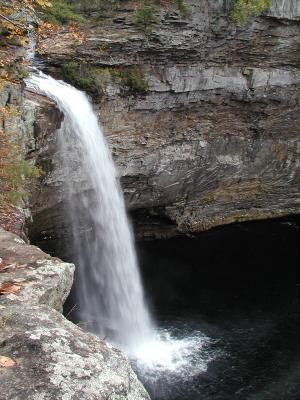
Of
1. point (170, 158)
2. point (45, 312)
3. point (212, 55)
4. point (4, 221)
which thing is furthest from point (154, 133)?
point (45, 312)

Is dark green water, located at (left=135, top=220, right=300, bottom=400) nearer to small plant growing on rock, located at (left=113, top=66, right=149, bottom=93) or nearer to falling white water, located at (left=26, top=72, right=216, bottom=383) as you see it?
falling white water, located at (left=26, top=72, right=216, bottom=383)

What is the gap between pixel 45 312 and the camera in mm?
4418

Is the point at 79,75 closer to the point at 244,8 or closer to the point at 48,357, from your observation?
the point at 244,8

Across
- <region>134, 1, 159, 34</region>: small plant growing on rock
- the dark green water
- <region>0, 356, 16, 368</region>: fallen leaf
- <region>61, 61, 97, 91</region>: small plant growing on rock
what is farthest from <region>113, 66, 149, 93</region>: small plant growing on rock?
<region>0, 356, 16, 368</region>: fallen leaf

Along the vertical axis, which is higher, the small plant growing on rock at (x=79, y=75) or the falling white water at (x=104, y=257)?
the small plant growing on rock at (x=79, y=75)

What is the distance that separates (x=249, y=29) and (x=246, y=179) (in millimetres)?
6856

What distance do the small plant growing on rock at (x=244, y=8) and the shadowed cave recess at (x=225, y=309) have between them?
31.6 feet

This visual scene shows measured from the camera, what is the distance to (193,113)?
18.1m

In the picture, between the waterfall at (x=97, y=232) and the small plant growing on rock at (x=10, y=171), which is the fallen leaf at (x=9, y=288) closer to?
the small plant growing on rock at (x=10, y=171)

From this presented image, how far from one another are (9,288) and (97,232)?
1199 centimetres

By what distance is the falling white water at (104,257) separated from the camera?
12.8m

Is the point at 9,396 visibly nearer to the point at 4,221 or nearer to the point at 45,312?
the point at 45,312

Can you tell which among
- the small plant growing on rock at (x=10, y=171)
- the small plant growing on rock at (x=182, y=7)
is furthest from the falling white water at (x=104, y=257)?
the small plant growing on rock at (x=182, y=7)

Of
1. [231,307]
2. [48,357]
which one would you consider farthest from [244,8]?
[48,357]
